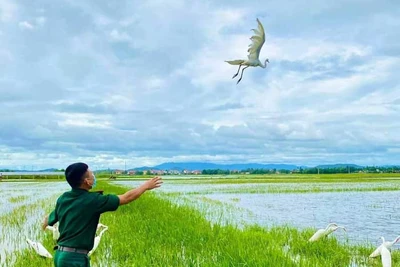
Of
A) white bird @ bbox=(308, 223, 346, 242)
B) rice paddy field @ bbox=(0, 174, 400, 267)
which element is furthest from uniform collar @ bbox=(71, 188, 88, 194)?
white bird @ bbox=(308, 223, 346, 242)

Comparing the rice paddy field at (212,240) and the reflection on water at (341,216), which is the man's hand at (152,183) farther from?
the reflection on water at (341,216)

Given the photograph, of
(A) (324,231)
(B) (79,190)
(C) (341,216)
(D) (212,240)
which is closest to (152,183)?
(B) (79,190)

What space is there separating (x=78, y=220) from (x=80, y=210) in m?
0.08

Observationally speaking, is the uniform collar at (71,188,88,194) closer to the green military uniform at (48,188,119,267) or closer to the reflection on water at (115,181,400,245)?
the green military uniform at (48,188,119,267)

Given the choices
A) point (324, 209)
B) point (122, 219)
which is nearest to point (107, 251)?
point (122, 219)

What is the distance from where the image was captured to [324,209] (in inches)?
653

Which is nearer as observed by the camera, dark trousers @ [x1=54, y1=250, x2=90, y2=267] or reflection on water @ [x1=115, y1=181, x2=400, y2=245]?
dark trousers @ [x1=54, y1=250, x2=90, y2=267]

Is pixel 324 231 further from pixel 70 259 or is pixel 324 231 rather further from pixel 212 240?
pixel 70 259

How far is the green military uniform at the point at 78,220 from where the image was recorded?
145 inches

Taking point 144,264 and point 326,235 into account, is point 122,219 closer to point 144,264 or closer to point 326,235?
point 326,235

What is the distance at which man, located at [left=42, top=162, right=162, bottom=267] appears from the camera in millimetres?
3678

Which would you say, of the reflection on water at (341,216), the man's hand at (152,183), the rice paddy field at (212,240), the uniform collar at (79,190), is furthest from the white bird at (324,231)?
the uniform collar at (79,190)

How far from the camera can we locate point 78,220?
3.70 m

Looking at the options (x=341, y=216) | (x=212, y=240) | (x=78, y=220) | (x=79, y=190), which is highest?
(x=79, y=190)
